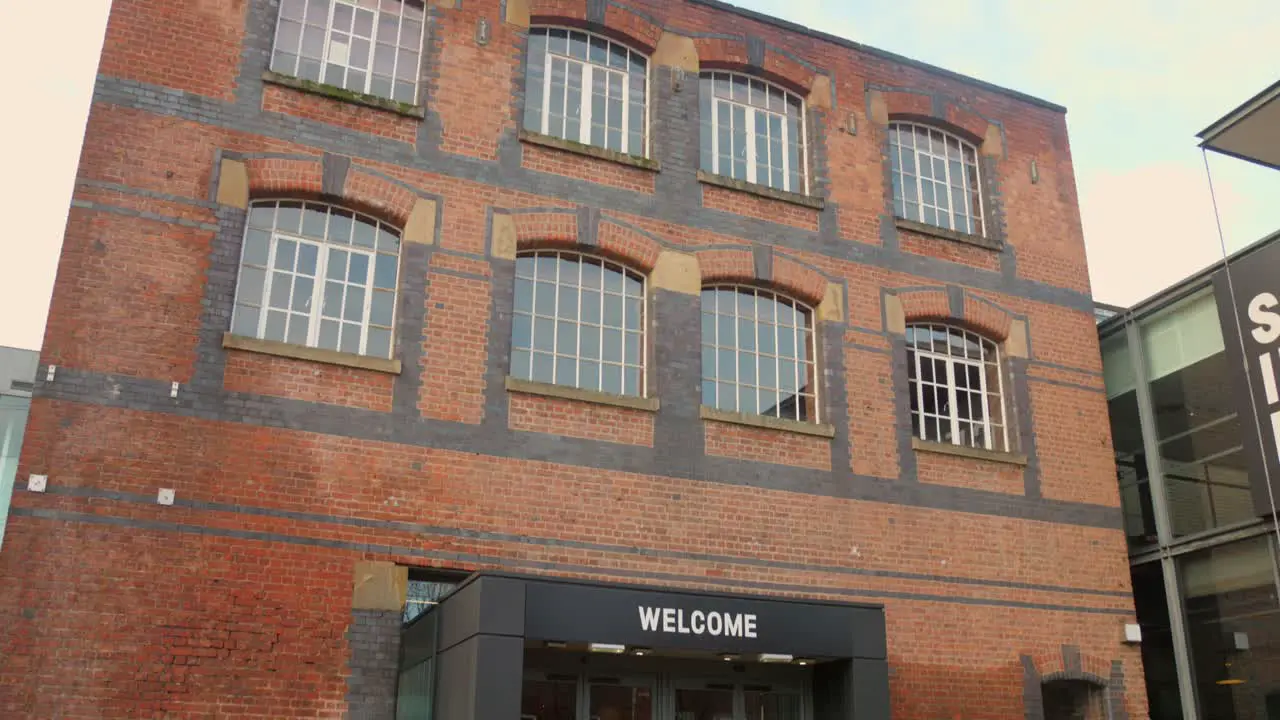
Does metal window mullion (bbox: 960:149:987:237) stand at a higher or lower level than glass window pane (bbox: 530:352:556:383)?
higher

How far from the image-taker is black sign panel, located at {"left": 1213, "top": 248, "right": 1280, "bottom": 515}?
13297mm

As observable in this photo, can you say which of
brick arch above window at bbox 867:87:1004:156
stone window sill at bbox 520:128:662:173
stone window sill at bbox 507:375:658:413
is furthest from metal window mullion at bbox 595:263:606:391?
brick arch above window at bbox 867:87:1004:156

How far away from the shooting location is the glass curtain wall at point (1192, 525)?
44.8 feet

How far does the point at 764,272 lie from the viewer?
45.3 ft

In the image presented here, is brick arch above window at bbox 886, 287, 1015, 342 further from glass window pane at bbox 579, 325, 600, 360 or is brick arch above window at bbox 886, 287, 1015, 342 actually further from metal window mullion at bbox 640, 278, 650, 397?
glass window pane at bbox 579, 325, 600, 360

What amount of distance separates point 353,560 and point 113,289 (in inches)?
133

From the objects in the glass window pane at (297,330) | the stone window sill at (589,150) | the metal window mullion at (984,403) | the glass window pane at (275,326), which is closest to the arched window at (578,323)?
the stone window sill at (589,150)

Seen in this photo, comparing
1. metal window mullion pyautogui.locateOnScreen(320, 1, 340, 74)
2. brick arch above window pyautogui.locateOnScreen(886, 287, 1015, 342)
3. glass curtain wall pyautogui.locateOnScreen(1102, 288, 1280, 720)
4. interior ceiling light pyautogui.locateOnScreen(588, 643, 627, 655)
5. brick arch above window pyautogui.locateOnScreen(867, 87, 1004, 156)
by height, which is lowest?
interior ceiling light pyautogui.locateOnScreen(588, 643, 627, 655)

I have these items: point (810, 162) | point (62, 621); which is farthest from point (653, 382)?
point (62, 621)

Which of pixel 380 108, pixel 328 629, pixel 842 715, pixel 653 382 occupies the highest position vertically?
pixel 380 108

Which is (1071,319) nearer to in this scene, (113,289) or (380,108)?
(380,108)

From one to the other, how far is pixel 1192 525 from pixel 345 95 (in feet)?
37.8

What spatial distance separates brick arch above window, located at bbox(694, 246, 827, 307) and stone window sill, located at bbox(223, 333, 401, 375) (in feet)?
13.1

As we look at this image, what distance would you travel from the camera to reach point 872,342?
46.4 ft
